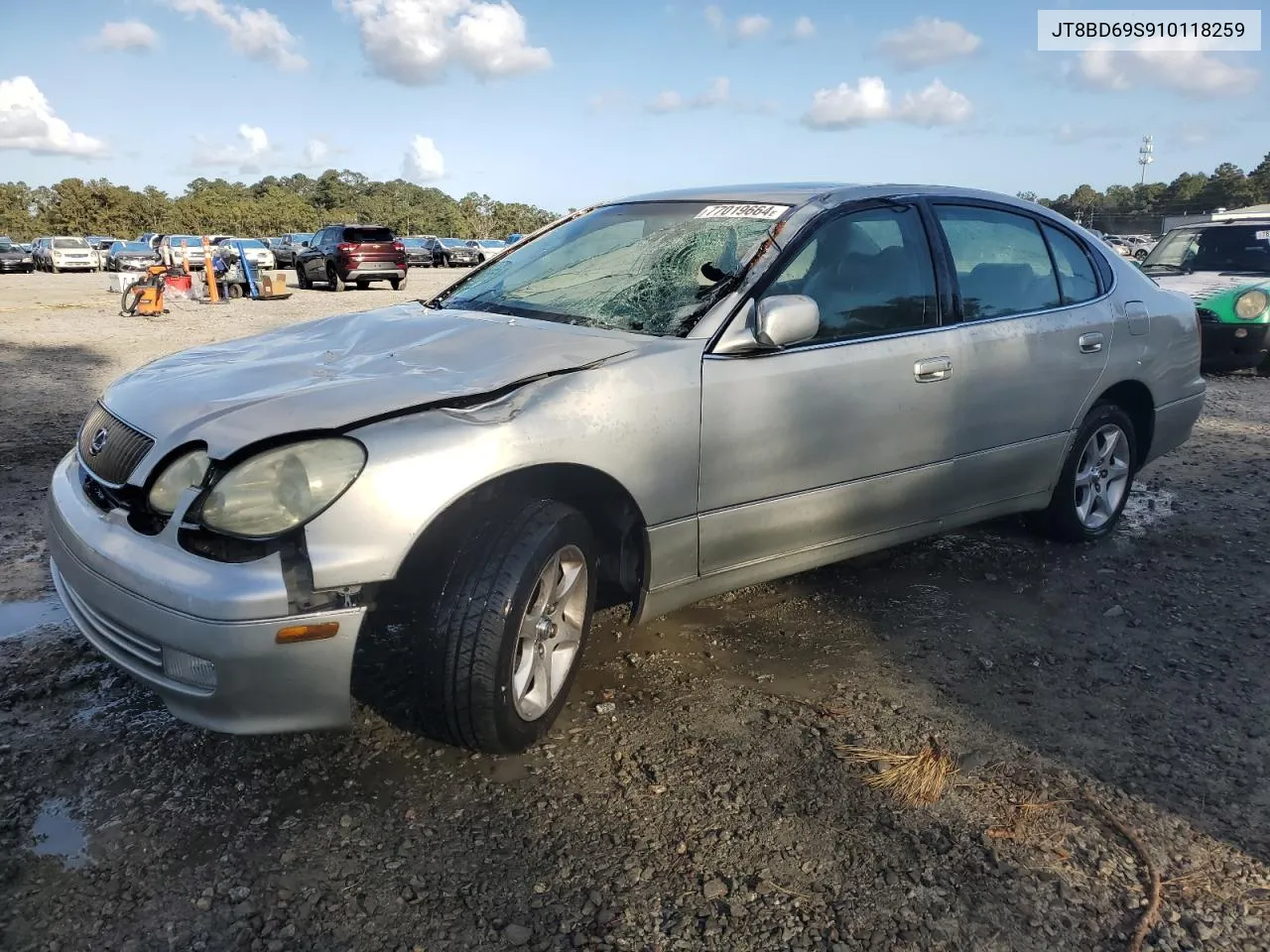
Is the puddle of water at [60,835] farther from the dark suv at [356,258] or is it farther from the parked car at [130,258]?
the parked car at [130,258]

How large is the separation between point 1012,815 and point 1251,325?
8335 millimetres

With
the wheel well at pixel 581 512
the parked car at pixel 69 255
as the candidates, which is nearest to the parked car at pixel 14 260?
the parked car at pixel 69 255

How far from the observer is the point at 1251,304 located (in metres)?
8.89

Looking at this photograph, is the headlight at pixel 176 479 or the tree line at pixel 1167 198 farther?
the tree line at pixel 1167 198

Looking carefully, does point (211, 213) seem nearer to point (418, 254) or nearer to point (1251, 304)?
point (418, 254)

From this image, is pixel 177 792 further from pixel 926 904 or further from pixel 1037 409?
pixel 1037 409

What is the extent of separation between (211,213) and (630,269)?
2769 inches

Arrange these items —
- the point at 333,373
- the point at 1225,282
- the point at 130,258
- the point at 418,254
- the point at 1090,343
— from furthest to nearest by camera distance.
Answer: the point at 418,254
the point at 130,258
the point at 1225,282
the point at 1090,343
the point at 333,373

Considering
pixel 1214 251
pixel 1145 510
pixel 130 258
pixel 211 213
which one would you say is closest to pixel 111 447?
pixel 1145 510

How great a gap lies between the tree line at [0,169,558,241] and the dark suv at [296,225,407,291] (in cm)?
3832

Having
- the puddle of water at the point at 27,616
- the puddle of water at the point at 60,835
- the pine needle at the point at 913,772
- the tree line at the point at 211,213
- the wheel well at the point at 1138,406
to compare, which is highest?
the tree line at the point at 211,213

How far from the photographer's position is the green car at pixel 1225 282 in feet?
29.2

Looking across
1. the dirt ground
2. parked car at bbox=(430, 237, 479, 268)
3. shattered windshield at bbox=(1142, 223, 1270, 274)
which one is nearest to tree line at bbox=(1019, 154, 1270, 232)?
parked car at bbox=(430, 237, 479, 268)

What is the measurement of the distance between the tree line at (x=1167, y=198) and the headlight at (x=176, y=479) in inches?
1930
